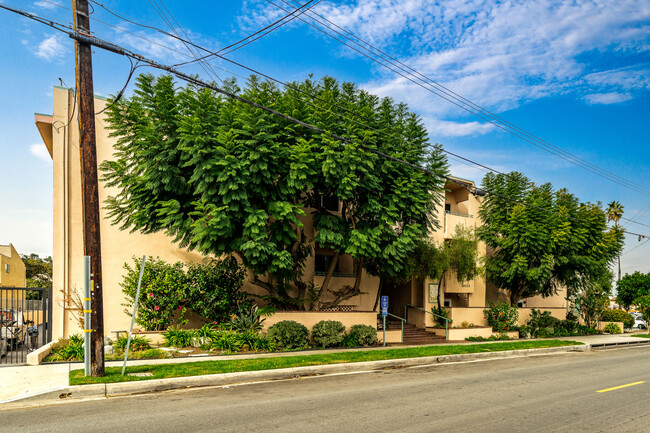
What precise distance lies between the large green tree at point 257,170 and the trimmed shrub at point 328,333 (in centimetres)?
150

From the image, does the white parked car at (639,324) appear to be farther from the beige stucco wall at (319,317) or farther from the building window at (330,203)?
the building window at (330,203)

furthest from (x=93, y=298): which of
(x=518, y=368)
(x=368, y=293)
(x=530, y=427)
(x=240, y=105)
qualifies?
(x=368, y=293)

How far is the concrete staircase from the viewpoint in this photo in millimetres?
20970

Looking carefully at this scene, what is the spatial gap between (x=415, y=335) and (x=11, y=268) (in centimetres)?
3990

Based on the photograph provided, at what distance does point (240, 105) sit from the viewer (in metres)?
14.7

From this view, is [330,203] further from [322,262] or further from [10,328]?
[10,328]

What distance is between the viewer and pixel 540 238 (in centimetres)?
2373

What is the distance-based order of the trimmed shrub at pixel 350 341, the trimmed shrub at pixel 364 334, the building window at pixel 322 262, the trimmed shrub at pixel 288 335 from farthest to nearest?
the building window at pixel 322 262, the trimmed shrub at pixel 364 334, the trimmed shrub at pixel 350 341, the trimmed shrub at pixel 288 335

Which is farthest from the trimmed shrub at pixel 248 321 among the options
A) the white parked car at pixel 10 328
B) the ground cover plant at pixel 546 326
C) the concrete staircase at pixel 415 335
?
the ground cover plant at pixel 546 326

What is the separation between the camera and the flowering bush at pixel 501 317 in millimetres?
24484

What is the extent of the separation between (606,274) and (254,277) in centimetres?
2241

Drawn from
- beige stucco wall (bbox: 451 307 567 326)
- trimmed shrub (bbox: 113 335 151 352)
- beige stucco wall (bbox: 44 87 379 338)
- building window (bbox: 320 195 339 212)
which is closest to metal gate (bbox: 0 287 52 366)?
beige stucco wall (bbox: 44 87 379 338)

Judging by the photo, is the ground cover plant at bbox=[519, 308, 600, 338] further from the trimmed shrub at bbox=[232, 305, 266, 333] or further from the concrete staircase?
the trimmed shrub at bbox=[232, 305, 266, 333]

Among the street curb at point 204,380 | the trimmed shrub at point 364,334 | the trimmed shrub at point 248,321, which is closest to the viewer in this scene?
the street curb at point 204,380
